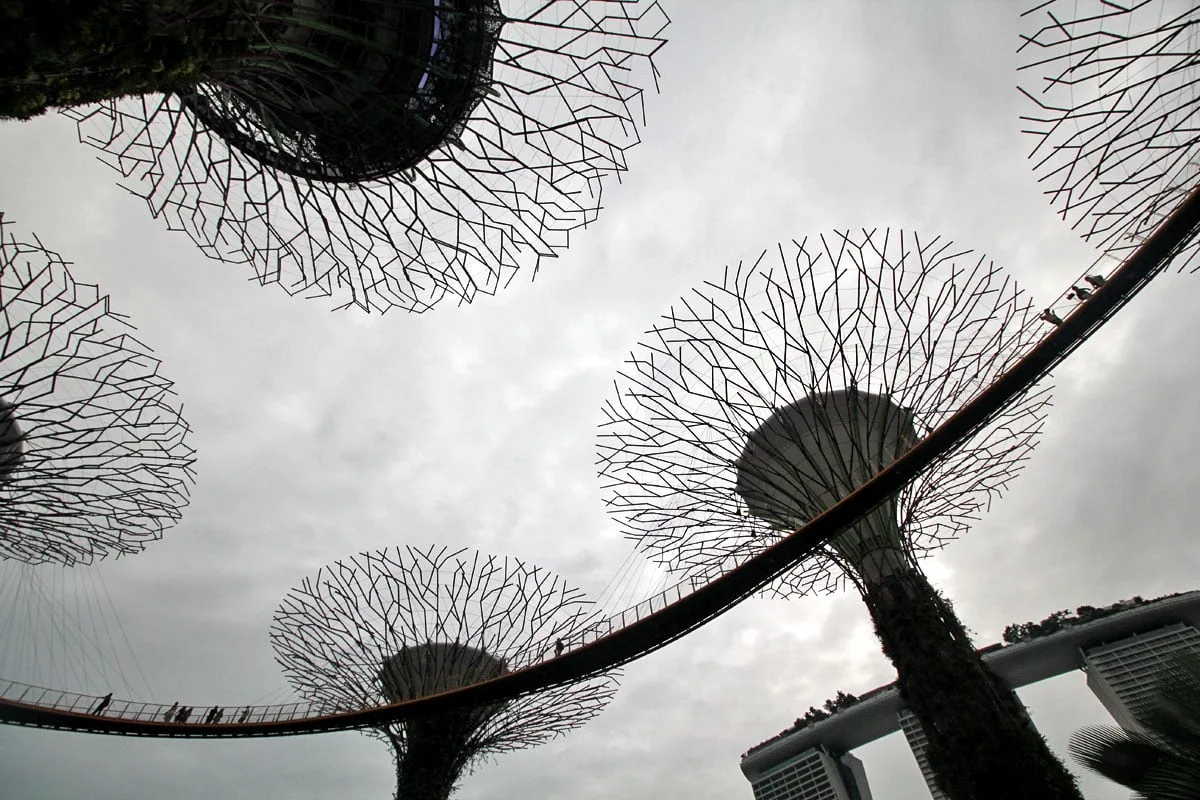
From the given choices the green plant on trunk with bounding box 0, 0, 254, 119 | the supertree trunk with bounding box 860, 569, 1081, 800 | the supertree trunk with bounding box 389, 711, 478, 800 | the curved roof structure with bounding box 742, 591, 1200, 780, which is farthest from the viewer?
the curved roof structure with bounding box 742, 591, 1200, 780

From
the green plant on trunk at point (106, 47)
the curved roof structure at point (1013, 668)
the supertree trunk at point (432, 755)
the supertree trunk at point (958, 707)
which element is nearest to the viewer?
the green plant on trunk at point (106, 47)

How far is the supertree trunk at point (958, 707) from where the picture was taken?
27.1 feet

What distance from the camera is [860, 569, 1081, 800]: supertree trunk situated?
27.1 ft

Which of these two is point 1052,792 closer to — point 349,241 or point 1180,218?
point 1180,218

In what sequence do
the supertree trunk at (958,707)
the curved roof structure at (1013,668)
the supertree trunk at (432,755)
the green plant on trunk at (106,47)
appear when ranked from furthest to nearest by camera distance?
the curved roof structure at (1013,668) → the supertree trunk at (432,755) → the supertree trunk at (958,707) → the green plant on trunk at (106,47)

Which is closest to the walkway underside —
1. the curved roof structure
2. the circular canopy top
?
the circular canopy top

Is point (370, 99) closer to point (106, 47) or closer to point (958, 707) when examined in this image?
point (106, 47)

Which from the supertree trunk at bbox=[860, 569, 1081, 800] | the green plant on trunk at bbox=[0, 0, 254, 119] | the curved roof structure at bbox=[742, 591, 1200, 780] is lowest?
the supertree trunk at bbox=[860, 569, 1081, 800]

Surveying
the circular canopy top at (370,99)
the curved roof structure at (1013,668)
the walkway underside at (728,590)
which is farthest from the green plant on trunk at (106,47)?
the curved roof structure at (1013,668)

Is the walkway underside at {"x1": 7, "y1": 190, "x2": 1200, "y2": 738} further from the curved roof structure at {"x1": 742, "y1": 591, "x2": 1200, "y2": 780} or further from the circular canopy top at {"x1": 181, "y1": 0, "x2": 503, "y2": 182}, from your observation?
the curved roof structure at {"x1": 742, "y1": 591, "x2": 1200, "y2": 780}

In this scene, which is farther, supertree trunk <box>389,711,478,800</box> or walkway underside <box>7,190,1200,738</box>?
supertree trunk <box>389,711,478,800</box>

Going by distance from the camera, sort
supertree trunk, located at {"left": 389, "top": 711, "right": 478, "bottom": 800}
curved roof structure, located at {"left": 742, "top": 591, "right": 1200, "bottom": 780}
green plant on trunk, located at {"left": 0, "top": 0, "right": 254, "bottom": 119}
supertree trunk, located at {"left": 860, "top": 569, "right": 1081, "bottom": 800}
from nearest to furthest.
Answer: green plant on trunk, located at {"left": 0, "top": 0, "right": 254, "bottom": 119} < supertree trunk, located at {"left": 860, "top": 569, "right": 1081, "bottom": 800} < supertree trunk, located at {"left": 389, "top": 711, "right": 478, "bottom": 800} < curved roof structure, located at {"left": 742, "top": 591, "right": 1200, "bottom": 780}

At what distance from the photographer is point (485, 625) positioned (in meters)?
17.9

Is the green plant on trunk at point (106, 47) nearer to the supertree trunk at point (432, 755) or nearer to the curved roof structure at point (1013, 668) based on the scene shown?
the supertree trunk at point (432, 755)
